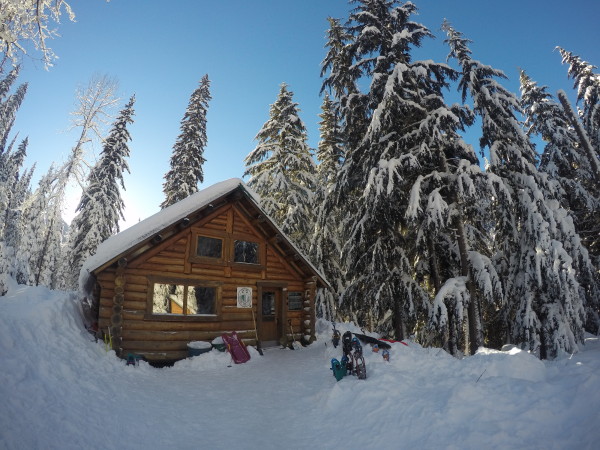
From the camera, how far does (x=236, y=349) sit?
34.9ft

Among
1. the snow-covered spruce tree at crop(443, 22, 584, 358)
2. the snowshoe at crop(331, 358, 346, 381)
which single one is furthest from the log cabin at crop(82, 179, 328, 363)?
the snow-covered spruce tree at crop(443, 22, 584, 358)

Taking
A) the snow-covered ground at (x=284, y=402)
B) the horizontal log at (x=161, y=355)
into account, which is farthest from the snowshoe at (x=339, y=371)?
the horizontal log at (x=161, y=355)

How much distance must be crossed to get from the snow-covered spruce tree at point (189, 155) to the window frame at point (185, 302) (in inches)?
497

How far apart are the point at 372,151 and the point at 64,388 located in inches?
456

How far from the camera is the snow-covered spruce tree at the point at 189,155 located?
23.1 meters

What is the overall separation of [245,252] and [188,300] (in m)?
3.11

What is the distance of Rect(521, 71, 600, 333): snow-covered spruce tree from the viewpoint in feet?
47.2

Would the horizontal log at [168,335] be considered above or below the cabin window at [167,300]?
below

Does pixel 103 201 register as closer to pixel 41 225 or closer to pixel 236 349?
pixel 41 225

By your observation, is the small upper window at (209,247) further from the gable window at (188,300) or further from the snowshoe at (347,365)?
the snowshoe at (347,365)

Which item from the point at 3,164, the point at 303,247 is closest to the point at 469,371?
the point at 303,247

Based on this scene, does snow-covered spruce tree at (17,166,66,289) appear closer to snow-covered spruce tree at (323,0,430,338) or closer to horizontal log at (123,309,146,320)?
horizontal log at (123,309,146,320)

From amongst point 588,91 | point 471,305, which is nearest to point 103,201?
point 471,305

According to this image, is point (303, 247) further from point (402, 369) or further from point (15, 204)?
point (15, 204)
